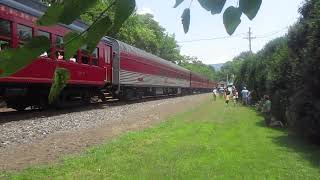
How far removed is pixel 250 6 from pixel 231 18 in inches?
2.9

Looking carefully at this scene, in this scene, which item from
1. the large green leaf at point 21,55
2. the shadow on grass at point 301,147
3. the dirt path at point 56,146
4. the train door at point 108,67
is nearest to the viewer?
the large green leaf at point 21,55

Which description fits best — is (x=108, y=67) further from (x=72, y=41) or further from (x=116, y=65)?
(x=72, y=41)

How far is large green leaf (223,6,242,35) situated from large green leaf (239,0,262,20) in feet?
0.06

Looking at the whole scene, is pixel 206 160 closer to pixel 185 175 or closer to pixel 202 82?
pixel 185 175

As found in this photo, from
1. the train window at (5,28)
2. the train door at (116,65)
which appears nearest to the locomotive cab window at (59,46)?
the train window at (5,28)

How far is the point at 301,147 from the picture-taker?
11914mm

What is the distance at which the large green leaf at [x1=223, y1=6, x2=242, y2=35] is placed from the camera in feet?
4.93

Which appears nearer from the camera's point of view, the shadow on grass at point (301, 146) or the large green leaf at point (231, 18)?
the large green leaf at point (231, 18)

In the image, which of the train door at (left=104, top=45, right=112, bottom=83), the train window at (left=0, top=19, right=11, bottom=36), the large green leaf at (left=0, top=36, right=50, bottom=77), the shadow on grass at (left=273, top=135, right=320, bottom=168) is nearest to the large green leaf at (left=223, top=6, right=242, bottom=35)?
the large green leaf at (left=0, top=36, right=50, bottom=77)

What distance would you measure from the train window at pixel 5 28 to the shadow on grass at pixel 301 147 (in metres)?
7.47

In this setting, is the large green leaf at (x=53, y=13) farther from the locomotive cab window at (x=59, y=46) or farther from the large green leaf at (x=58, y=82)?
the large green leaf at (x=58, y=82)

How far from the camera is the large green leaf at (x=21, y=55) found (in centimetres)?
132

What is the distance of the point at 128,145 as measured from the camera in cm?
1096

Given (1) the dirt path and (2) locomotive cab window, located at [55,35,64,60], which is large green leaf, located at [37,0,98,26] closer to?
(2) locomotive cab window, located at [55,35,64,60]
